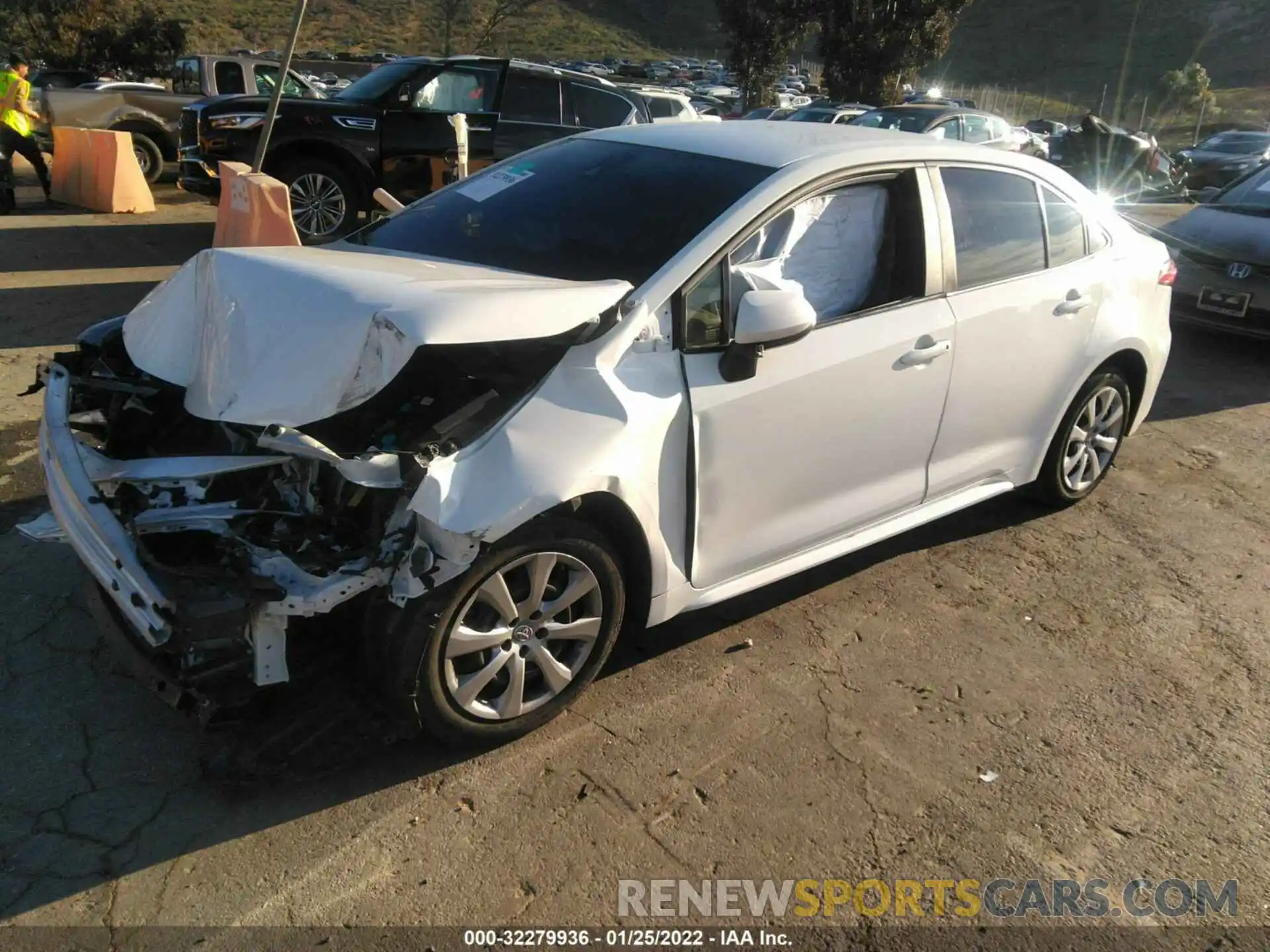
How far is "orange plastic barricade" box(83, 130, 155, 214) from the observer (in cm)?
1147

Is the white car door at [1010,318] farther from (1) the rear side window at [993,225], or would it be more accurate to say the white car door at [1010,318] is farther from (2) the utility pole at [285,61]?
(2) the utility pole at [285,61]

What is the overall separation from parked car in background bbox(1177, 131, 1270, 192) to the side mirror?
22.8m

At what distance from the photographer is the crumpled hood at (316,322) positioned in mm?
2689

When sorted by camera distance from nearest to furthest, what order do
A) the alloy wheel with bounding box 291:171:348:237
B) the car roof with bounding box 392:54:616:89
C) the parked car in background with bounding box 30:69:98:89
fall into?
the alloy wheel with bounding box 291:171:348:237
the car roof with bounding box 392:54:616:89
the parked car in background with bounding box 30:69:98:89

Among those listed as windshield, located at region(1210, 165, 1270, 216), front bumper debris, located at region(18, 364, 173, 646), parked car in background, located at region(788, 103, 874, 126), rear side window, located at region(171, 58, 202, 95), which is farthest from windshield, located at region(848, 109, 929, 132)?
front bumper debris, located at region(18, 364, 173, 646)

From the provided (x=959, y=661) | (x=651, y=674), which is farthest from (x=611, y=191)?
(x=959, y=661)

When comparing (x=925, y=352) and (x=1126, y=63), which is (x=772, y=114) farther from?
(x=1126, y=63)

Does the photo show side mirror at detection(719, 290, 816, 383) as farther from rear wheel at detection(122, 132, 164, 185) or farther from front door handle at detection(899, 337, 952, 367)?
rear wheel at detection(122, 132, 164, 185)

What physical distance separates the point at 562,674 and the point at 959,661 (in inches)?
62.6

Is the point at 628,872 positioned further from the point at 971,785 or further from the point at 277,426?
the point at 277,426

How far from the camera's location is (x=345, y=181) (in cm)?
997

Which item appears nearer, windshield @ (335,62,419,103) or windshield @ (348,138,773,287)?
windshield @ (348,138,773,287)

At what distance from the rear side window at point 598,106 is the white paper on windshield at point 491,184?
6863 mm

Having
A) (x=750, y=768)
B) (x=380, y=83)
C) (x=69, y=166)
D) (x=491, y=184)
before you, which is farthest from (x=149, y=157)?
(x=750, y=768)
